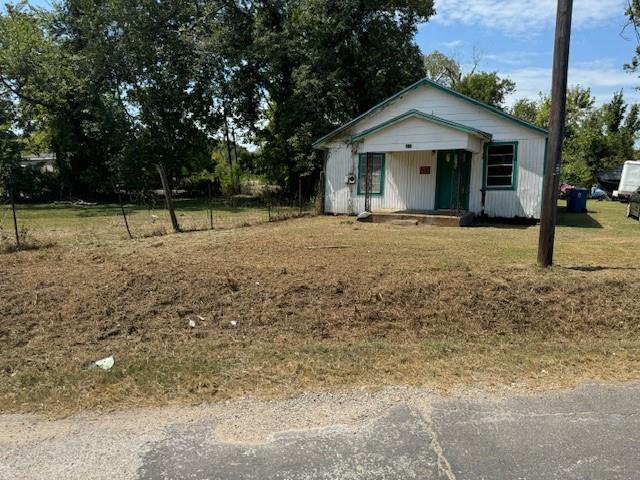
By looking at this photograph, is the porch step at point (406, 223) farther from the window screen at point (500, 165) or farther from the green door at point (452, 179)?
the window screen at point (500, 165)

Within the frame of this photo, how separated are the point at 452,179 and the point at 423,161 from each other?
1.23 metres

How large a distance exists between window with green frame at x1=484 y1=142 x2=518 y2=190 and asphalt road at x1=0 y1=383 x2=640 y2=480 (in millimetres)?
13061

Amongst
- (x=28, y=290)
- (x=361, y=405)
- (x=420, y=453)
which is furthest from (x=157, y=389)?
(x=28, y=290)

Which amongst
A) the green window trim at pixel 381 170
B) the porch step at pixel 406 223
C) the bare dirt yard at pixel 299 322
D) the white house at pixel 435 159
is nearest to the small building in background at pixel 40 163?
the white house at pixel 435 159

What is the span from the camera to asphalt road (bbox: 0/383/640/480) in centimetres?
292

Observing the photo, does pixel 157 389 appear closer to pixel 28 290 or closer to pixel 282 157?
pixel 28 290

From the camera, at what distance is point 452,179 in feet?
56.1

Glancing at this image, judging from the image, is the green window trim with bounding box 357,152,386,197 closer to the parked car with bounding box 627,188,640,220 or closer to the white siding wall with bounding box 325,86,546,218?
the white siding wall with bounding box 325,86,546,218

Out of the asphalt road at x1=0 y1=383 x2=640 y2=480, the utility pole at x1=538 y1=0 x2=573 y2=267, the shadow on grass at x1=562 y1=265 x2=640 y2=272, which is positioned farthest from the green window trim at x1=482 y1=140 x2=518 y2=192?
the asphalt road at x1=0 y1=383 x2=640 y2=480

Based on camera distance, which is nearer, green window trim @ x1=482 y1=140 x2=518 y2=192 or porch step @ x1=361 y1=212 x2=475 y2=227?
porch step @ x1=361 y1=212 x2=475 y2=227

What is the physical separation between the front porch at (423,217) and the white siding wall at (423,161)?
3.96 ft

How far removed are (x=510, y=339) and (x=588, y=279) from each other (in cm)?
235

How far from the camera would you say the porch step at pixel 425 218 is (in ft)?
48.2

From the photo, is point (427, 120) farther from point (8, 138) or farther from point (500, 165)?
point (8, 138)
